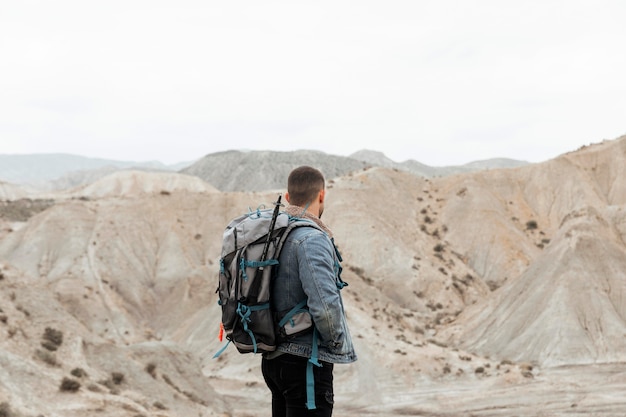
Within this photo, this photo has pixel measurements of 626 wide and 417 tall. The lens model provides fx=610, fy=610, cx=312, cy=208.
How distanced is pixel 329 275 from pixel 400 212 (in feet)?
169

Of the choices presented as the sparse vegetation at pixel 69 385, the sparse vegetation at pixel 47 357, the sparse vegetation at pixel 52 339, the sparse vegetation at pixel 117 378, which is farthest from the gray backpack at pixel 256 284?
the sparse vegetation at pixel 117 378

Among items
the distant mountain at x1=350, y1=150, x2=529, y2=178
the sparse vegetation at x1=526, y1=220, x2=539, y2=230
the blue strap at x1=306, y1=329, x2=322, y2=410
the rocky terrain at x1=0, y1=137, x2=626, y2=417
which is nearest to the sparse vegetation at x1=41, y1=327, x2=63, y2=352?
the rocky terrain at x1=0, y1=137, x2=626, y2=417

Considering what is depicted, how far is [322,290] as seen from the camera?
373cm

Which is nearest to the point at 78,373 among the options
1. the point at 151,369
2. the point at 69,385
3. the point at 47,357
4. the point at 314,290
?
the point at 47,357

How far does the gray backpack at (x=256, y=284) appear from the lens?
387 cm

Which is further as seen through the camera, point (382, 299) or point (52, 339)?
point (382, 299)

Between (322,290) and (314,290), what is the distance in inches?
1.9

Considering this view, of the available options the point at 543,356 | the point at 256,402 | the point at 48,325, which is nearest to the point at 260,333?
the point at 48,325

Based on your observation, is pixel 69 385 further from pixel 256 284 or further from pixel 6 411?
pixel 256 284

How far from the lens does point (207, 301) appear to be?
38344mm

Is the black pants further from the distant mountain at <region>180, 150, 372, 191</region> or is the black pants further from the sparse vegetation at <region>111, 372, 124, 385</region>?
the distant mountain at <region>180, 150, 372, 191</region>

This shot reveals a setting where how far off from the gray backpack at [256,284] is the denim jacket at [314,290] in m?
0.06

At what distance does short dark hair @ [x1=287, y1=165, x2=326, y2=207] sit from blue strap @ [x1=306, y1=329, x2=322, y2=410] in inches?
36.4

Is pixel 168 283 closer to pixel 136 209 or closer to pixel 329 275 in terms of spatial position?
pixel 136 209
